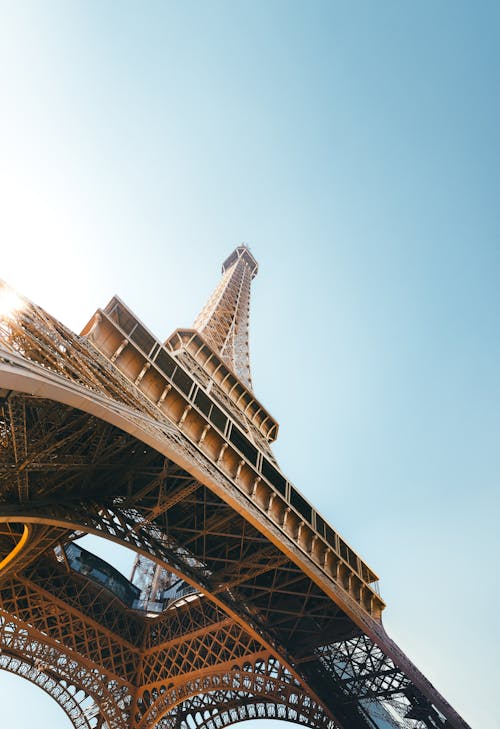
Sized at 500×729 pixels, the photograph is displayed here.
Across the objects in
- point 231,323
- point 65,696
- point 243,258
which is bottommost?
point 65,696

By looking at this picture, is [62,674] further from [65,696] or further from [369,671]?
[369,671]

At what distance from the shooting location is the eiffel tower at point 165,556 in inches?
476

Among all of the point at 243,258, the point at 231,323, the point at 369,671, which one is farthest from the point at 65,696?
the point at 243,258

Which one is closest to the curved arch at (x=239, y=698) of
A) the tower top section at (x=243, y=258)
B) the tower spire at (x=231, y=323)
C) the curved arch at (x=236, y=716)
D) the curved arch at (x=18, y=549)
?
the curved arch at (x=236, y=716)

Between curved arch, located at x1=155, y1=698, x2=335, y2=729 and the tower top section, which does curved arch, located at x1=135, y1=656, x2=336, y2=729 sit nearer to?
curved arch, located at x1=155, y1=698, x2=335, y2=729

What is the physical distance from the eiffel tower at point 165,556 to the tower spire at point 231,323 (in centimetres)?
767

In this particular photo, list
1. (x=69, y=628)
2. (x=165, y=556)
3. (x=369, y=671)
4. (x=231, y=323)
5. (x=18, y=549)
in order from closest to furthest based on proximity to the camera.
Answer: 1. (x=18, y=549)
2. (x=165, y=556)
3. (x=369, y=671)
4. (x=69, y=628)
5. (x=231, y=323)

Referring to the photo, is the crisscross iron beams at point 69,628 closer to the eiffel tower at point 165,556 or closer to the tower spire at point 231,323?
the eiffel tower at point 165,556

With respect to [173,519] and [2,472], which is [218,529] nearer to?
[173,519]

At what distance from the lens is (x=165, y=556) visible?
54.3ft

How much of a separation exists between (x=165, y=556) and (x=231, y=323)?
1175 inches

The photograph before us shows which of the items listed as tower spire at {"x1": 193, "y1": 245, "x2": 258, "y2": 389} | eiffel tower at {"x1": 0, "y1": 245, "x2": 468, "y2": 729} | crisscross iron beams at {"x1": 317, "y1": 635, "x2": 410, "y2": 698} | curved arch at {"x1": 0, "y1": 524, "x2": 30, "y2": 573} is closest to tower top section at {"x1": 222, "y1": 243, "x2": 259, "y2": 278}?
tower spire at {"x1": 193, "y1": 245, "x2": 258, "y2": 389}

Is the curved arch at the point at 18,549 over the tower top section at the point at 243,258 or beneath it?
beneath

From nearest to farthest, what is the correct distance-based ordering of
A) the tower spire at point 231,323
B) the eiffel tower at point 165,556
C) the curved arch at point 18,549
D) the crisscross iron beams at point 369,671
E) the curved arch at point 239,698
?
the eiffel tower at point 165,556, the curved arch at point 18,549, the crisscross iron beams at point 369,671, the curved arch at point 239,698, the tower spire at point 231,323
